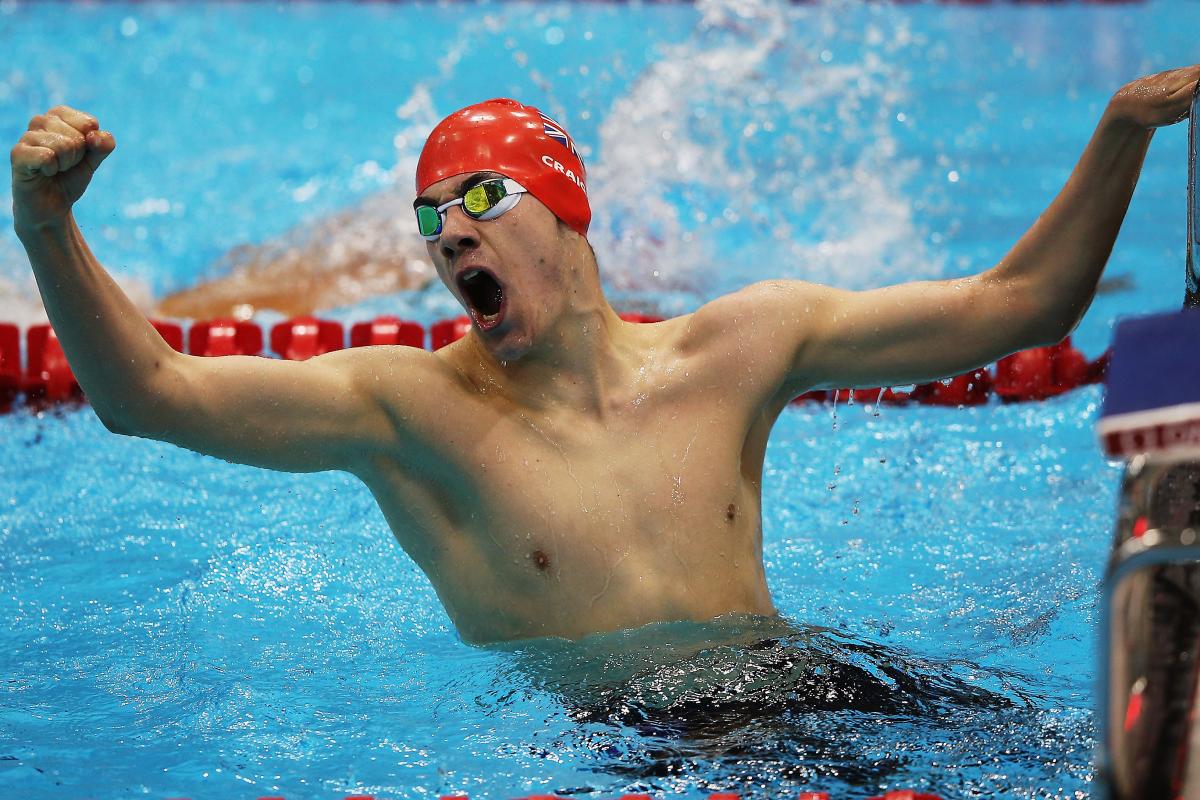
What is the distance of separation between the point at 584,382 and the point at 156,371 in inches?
28.1

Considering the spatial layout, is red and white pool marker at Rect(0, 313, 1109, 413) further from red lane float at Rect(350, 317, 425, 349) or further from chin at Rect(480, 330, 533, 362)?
chin at Rect(480, 330, 533, 362)

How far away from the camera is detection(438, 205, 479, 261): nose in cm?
219

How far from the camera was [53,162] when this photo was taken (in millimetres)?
1788

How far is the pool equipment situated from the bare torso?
39.3 inches

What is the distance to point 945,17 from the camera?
31.4 ft

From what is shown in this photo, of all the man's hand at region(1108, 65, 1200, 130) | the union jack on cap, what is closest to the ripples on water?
the union jack on cap

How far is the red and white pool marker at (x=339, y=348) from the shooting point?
4.36 metres

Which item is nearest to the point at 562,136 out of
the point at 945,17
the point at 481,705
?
the point at 481,705

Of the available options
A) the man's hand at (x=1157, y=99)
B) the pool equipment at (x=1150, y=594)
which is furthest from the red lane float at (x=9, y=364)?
the pool equipment at (x=1150, y=594)

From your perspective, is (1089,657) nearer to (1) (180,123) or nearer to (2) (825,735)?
(2) (825,735)

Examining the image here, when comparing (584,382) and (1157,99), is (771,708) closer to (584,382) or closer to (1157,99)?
(584,382)

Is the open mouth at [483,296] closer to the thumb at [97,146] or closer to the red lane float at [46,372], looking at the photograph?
the thumb at [97,146]

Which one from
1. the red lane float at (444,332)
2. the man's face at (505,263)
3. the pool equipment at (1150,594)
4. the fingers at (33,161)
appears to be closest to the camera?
the pool equipment at (1150,594)

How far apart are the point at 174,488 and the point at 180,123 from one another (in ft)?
14.5
